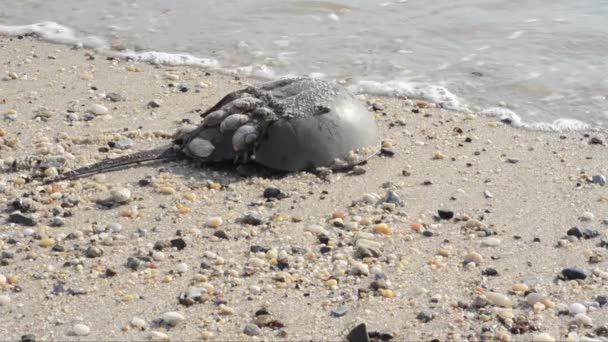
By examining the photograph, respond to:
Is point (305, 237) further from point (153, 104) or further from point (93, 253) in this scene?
point (153, 104)

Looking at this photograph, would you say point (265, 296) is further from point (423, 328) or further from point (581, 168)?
point (581, 168)

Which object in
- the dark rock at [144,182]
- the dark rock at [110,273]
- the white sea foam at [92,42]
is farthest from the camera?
the white sea foam at [92,42]

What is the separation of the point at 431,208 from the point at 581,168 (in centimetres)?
120

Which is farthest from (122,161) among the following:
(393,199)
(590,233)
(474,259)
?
(590,233)

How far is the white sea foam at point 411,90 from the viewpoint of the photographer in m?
6.50

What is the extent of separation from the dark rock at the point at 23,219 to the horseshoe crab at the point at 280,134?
0.52 meters

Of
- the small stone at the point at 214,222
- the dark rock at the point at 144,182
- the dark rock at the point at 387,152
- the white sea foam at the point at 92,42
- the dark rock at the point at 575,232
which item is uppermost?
the white sea foam at the point at 92,42

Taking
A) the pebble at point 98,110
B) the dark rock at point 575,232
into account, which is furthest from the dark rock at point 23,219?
the dark rock at point 575,232

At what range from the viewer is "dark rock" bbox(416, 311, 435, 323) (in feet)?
12.0

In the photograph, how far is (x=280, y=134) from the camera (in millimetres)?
5008

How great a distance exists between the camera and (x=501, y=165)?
5398mm

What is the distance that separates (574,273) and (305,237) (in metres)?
1.30

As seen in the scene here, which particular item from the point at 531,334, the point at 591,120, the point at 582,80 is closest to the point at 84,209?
the point at 531,334

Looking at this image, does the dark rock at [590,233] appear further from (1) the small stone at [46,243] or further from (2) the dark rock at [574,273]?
(1) the small stone at [46,243]
